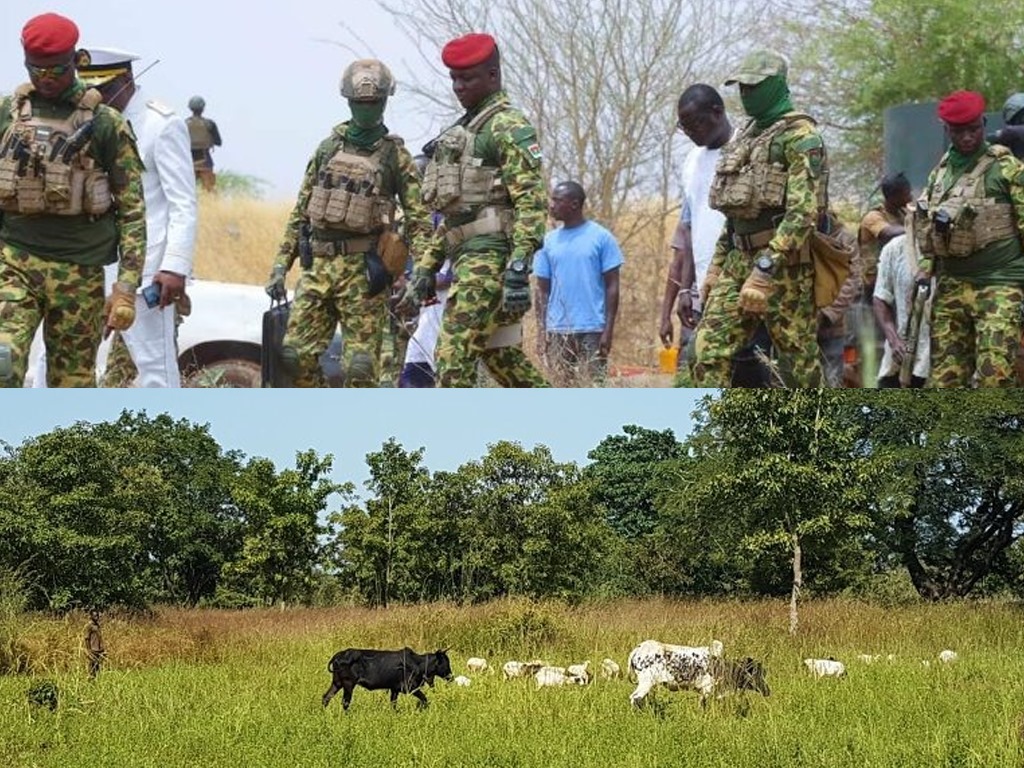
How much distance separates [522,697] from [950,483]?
4255 millimetres

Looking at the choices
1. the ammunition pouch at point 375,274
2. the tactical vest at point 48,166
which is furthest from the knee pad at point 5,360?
the ammunition pouch at point 375,274

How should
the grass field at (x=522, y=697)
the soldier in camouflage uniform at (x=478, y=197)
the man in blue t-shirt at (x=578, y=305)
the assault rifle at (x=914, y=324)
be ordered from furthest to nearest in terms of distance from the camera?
the man in blue t-shirt at (x=578, y=305) < the assault rifle at (x=914, y=324) < the soldier in camouflage uniform at (x=478, y=197) < the grass field at (x=522, y=697)

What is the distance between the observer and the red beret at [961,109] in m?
9.68

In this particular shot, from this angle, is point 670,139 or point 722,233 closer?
point 722,233

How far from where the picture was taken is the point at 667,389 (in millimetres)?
10508

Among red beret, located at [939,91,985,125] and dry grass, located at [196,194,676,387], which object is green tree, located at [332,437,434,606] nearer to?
dry grass, located at [196,194,676,387]

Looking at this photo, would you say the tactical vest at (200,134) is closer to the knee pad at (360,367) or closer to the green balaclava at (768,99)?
the knee pad at (360,367)

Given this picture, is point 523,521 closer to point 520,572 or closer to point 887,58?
point 520,572

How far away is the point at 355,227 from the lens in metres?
9.38

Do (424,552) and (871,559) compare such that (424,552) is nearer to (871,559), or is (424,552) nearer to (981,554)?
(871,559)

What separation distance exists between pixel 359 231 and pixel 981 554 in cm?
532

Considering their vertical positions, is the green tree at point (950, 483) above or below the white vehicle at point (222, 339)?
below

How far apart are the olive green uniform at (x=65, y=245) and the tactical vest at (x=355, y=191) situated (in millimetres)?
924

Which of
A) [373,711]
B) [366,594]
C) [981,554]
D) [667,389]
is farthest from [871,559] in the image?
[373,711]
